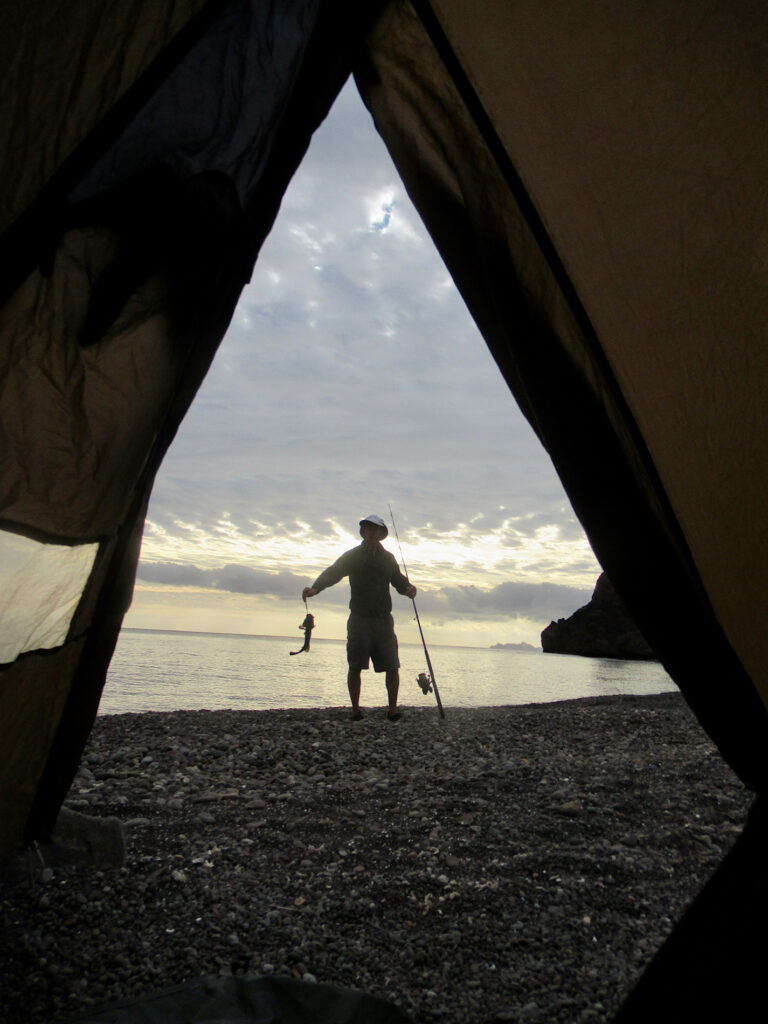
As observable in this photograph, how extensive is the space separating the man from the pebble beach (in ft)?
6.62

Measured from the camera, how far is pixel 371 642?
313 inches

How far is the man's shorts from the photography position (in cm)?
788

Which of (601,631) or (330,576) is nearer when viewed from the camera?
(330,576)

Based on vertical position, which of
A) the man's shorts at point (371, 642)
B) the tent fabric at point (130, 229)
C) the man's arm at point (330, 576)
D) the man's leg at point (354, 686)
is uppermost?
the tent fabric at point (130, 229)

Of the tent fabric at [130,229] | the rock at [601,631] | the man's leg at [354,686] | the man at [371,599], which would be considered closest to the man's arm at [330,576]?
the man at [371,599]

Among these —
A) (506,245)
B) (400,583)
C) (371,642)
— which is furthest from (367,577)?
(506,245)

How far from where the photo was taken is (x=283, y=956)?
2391 millimetres

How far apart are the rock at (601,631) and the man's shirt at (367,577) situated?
138ft

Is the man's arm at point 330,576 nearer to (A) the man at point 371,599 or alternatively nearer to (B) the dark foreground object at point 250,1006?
(A) the man at point 371,599

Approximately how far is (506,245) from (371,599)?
631 cm

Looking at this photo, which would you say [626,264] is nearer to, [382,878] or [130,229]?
[130,229]

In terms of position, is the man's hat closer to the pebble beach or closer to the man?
the man

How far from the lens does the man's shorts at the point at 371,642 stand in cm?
788

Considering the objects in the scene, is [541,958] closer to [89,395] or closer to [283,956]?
[283,956]
